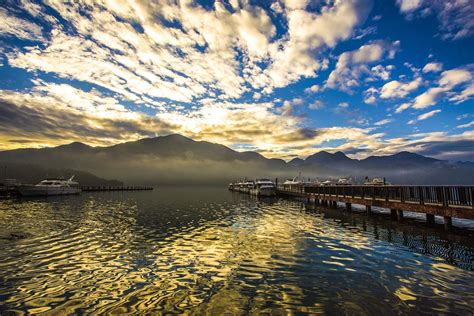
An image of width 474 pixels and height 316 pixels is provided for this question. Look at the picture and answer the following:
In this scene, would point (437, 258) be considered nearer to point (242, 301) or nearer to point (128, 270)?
point (242, 301)

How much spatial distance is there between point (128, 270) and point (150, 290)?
9.48 feet

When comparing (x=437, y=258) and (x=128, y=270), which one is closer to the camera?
(x=128, y=270)

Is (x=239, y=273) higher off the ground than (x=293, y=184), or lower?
lower

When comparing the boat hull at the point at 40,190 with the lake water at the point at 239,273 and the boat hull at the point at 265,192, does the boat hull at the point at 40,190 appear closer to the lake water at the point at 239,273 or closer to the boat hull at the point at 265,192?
the lake water at the point at 239,273

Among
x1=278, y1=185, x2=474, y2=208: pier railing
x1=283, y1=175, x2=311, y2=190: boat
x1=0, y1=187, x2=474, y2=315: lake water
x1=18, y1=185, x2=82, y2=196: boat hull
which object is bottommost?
x1=0, y1=187, x2=474, y2=315: lake water

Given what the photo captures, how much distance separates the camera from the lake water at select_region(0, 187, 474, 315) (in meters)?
7.95

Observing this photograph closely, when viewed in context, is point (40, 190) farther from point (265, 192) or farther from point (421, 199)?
point (421, 199)

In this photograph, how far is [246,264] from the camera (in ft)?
39.9

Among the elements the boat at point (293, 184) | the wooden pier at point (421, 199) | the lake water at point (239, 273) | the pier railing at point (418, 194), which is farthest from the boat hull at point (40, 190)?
the wooden pier at point (421, 199)

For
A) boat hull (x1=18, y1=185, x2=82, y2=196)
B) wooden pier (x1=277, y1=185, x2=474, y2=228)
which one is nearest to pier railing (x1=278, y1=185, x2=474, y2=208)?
wooden pier (x1=277, y1=185, x2=474, y2=228)

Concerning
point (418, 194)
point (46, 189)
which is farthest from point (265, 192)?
point (46, 189)

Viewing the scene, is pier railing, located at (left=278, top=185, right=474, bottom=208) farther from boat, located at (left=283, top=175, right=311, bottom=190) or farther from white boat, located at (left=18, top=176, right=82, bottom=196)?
white boat, located at (left=18, top=176, right=82, bottom=196)

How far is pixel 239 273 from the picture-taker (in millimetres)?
10906

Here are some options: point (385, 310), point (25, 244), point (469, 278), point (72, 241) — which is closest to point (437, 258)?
point (469, 278)
